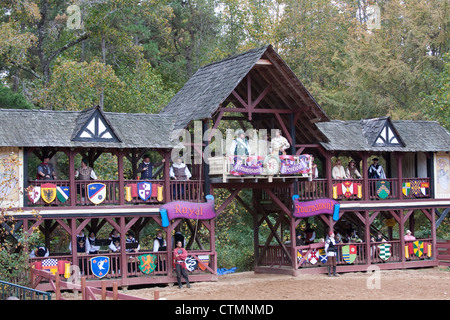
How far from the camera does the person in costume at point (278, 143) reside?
26516mm

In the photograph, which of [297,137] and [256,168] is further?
[297,137]

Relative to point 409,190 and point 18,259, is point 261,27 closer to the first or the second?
point 409,190

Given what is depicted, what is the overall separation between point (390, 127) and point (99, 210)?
41.8ft

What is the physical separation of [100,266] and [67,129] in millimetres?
Result: 4760

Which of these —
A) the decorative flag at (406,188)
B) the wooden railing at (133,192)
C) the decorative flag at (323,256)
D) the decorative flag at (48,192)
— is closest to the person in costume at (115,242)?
the wooden railing at (133,192)

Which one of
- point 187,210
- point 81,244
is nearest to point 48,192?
point 81,244

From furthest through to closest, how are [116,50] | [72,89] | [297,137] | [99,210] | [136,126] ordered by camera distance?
[116,50] < [72,89] < [297,137] < [136,126] < [99,210]

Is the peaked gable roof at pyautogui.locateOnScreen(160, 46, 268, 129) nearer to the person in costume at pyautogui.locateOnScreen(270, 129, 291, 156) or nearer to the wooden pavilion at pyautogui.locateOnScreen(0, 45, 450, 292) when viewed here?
→ the wooden pavilion at pyautogui.locateOnScreen(0, 45, 450, 292)

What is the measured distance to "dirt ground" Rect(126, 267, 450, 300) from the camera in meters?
22.7

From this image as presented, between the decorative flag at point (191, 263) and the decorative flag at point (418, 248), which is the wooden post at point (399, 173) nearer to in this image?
the decorative flag at point (418, 248)

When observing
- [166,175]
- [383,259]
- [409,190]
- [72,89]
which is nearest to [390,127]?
[409,190]

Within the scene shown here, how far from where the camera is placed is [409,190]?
30484 millimetres

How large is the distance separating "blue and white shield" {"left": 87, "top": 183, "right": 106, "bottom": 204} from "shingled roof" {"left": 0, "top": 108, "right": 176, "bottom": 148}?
137cm

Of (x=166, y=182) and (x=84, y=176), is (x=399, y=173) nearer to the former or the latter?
(x=166, y=182)
